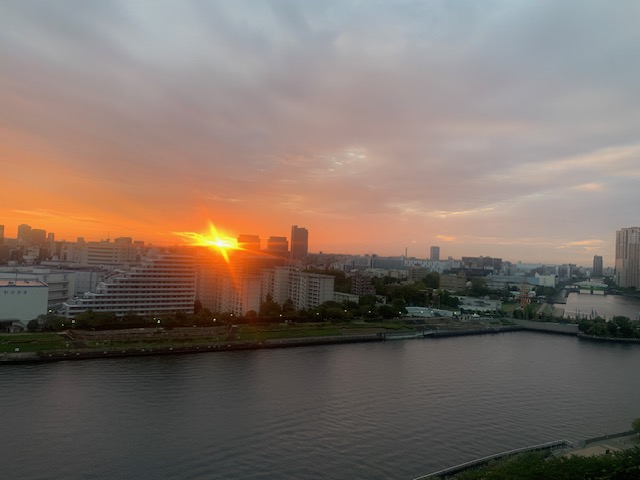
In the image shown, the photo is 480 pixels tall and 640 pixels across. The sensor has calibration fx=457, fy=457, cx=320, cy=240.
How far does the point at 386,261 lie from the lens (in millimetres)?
48312

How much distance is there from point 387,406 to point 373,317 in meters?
7.78

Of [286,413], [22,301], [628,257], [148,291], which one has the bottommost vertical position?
[286,413]

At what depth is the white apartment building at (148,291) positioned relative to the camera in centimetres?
1016

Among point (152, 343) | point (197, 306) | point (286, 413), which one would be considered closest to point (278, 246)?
point (197, 306)

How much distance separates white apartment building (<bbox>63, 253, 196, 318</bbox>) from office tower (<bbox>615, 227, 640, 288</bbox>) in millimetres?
30433

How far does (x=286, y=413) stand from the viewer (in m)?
4.98

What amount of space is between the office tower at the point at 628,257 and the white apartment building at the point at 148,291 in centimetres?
3043

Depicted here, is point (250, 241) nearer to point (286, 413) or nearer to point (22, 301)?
point (22, 301)

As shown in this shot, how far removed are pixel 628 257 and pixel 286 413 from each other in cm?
3403

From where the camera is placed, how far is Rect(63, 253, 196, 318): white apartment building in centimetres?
1016

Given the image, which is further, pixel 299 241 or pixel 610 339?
pixel 299 241

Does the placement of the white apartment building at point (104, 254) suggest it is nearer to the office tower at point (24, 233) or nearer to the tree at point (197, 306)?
the tree at point (197, 306)

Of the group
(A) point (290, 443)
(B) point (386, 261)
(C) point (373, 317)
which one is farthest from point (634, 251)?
(A) point (290, 443)

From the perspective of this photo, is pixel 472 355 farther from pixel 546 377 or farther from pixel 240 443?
pixel 240 443
